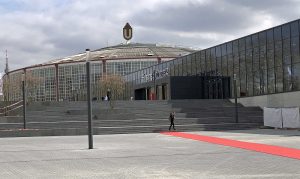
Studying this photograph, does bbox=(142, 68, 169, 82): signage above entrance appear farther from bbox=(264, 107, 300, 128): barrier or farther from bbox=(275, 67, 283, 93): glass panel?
bbox=(264, 107, 300, 128): barrier

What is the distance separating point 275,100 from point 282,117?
1117 cm

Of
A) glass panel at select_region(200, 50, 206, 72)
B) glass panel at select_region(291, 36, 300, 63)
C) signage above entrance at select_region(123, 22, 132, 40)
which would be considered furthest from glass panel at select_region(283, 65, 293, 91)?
signage above entrance at select_region(123, 22, 132, 40)

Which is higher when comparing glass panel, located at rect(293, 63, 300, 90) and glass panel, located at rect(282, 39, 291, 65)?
glass panel, located at rect(282, 39, 291, 65)

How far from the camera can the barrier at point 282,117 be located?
37.1 meters

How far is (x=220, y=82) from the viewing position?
200 ft

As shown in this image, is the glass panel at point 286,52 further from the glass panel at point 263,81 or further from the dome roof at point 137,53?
the dome roof at point 137,53

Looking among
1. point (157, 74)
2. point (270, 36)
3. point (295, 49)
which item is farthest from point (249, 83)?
point (157, 74)

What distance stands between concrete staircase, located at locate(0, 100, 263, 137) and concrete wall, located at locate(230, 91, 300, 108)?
3.72 feet

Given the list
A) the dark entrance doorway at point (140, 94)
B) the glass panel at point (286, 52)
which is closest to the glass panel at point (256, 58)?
the glass panel at point (286, 52)

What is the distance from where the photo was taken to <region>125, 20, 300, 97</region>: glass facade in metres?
47.2

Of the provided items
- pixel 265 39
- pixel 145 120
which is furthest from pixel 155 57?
pixel 145 120

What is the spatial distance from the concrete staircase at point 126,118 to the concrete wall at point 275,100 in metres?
1.14

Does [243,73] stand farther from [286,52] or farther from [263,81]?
[286,52]

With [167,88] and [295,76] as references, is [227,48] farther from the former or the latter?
[295,76]
